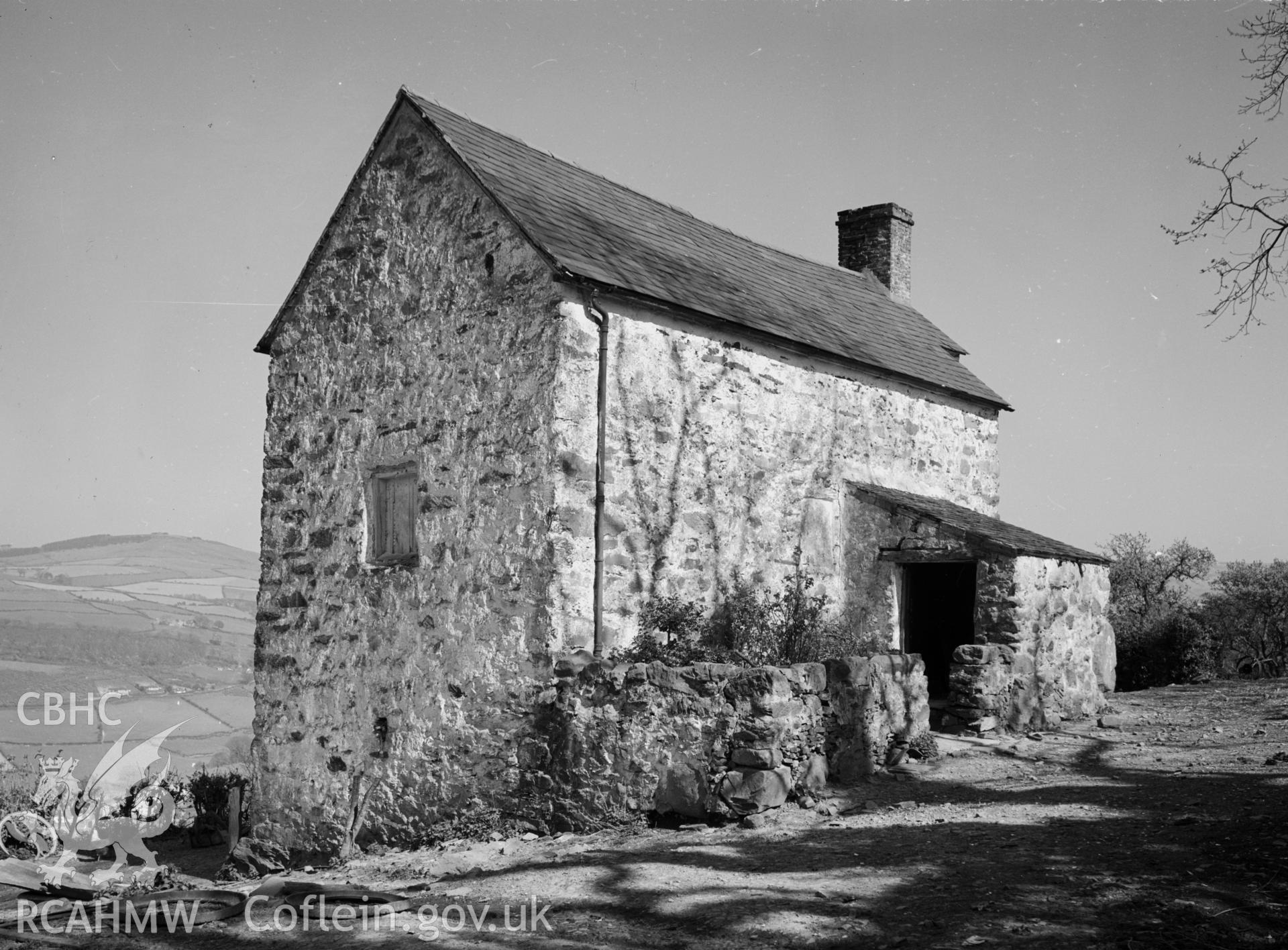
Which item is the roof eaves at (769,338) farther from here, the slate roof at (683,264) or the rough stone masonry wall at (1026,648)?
the rough stone masonry wall at (1026,648)

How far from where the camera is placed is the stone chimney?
18406 millimetres

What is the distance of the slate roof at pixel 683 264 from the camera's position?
9826mm

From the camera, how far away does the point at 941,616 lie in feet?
44.9

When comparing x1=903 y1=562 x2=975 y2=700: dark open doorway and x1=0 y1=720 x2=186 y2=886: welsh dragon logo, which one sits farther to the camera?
x1=903 y1=562 x2=975 y2=700: dark open doorway

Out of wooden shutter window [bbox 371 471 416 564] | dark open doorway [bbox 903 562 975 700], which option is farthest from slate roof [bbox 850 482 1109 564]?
wooden shutter window [bbox 371 471 416 564]

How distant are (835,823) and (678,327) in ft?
15.9

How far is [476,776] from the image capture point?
891cm

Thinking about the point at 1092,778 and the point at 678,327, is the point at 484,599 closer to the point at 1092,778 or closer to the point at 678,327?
the point at 678,327

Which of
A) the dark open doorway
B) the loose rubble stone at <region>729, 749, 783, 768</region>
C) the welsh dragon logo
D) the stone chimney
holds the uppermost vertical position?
the stone chimney

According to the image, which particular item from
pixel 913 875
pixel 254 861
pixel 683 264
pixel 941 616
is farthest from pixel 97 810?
pixel 913 875

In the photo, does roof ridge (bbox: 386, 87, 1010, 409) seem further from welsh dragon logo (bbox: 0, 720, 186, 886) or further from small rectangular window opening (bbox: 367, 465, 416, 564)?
welsh dragon logo (bbox: 0, 720, 186, 886)

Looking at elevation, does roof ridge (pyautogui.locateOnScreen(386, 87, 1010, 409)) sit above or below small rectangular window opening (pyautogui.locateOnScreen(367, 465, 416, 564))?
above

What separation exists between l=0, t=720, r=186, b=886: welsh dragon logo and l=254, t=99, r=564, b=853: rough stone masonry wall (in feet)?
5.96

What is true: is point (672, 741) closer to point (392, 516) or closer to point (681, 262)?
point (392, 516)
